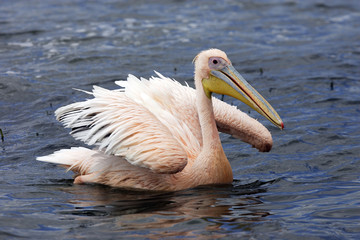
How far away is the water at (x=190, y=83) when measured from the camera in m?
4.84

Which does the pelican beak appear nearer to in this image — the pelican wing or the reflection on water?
the pelican wing

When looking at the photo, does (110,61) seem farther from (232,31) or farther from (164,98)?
(164,98)

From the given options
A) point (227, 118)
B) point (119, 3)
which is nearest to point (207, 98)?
point (227, 118)

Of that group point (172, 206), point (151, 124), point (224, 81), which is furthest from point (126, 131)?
point (224, 81)

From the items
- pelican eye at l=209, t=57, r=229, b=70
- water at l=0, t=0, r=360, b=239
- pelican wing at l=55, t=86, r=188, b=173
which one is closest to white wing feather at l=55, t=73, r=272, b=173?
pelican wing at l=55, t=86, r=188, b=173

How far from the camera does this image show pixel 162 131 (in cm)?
541

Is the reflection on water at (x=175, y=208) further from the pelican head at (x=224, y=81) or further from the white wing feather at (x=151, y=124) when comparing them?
the pelican head at (x=224, y=81)

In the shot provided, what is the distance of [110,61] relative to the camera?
992cm

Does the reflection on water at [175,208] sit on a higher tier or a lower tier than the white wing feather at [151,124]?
lower

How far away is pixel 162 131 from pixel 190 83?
12.1 feet

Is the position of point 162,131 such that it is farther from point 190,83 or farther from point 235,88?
point 190,83

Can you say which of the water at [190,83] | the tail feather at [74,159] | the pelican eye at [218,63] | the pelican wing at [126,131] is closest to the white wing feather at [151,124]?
the pelican wing at [126,131]

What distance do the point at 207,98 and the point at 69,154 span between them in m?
1.39

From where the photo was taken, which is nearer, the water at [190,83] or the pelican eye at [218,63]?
the water at [190,83]
